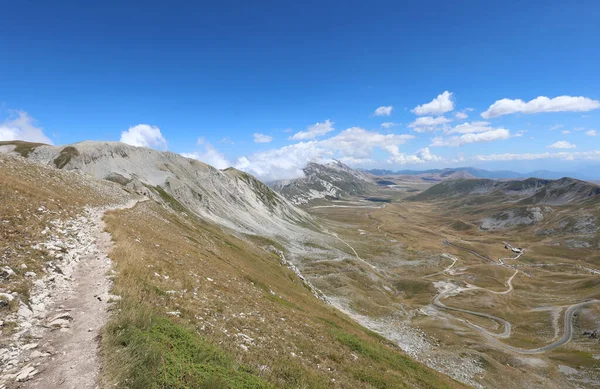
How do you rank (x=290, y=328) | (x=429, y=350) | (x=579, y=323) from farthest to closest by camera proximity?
(x=579, y=323), (x=429, y=350), (x=290, y=328)

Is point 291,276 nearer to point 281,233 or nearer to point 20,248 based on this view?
point 20,248

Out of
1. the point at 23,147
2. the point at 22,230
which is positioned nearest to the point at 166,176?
the point at 23,147

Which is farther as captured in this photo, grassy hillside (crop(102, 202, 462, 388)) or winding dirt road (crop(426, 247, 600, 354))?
winding dirt road (crop(426, 247, 600, 354))

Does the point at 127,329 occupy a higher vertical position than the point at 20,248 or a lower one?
lower

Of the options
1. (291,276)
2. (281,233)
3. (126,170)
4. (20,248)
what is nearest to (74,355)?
(20,248)

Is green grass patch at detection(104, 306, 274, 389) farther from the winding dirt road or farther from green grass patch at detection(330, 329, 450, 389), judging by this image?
the winding dirt road

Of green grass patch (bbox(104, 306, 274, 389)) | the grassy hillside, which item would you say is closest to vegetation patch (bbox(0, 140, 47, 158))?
the grassy hillside

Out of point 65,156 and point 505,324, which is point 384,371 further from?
point 65,156
